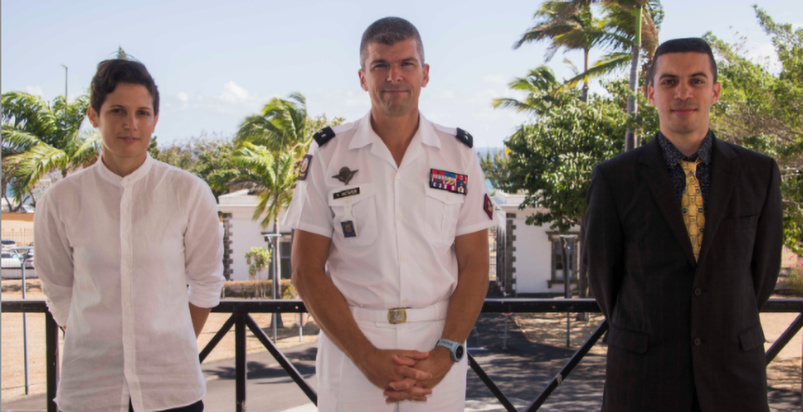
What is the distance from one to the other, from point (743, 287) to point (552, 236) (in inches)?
848

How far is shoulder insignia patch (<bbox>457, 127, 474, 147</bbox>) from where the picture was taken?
6.90 ft

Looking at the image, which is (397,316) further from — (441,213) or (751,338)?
(751,338)

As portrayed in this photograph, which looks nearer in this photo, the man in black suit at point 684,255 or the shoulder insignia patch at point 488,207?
the man in black suit at point 684,255

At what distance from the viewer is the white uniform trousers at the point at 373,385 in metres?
1.90

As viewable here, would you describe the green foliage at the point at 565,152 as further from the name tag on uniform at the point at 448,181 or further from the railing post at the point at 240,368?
the name tag on uniform at the point at 448,181

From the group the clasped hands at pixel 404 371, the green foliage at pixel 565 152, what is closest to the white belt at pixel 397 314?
the clasped hands at pixel 404 371

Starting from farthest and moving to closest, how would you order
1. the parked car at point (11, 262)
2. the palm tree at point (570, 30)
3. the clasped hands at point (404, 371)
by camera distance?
the parked car at point (11, 262)
the palm tree at point (570, 30)
the clasped hands at point (404, 371)

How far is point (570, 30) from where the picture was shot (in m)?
20.9

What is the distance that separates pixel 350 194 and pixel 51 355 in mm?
1797

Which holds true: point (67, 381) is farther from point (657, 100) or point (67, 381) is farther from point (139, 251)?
point (657, 100)

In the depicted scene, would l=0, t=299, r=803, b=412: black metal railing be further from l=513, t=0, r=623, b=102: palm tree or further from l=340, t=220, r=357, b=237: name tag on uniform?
l=513, t=0, r=623, b=102: palm tree

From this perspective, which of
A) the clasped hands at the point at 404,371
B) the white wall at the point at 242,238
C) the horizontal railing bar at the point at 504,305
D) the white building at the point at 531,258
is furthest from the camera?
the white wall at the point at 242,238

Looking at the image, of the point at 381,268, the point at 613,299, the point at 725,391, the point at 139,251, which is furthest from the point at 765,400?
the point at 139,251

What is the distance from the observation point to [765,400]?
6.26 feet
